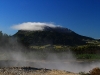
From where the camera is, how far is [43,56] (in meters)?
48.7

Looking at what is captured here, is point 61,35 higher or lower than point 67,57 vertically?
higher

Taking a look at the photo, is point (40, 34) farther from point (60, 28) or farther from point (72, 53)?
point (72, 53)

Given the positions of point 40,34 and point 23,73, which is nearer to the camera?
point 23,73

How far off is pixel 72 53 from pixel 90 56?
5.53m

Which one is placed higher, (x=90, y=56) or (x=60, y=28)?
(x=60, y=28)

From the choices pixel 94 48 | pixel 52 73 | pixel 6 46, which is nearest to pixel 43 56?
pixel 6 46

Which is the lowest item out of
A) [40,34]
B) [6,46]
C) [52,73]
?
[52,73]

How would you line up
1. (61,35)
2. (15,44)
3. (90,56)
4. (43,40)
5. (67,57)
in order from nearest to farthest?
1. (90,56)
2. (67,57)
3. (15,44)
4. (43,40)
5. (61,35)

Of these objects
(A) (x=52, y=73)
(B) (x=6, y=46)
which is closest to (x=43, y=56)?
(B) (x=6, y=46)

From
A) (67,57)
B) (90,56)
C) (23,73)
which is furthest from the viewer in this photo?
(67,57)

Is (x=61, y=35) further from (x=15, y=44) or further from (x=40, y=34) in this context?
(x=15, y=44)

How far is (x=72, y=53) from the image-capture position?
172 feet

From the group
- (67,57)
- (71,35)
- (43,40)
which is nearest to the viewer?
(67,57)

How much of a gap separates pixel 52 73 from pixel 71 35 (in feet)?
334
